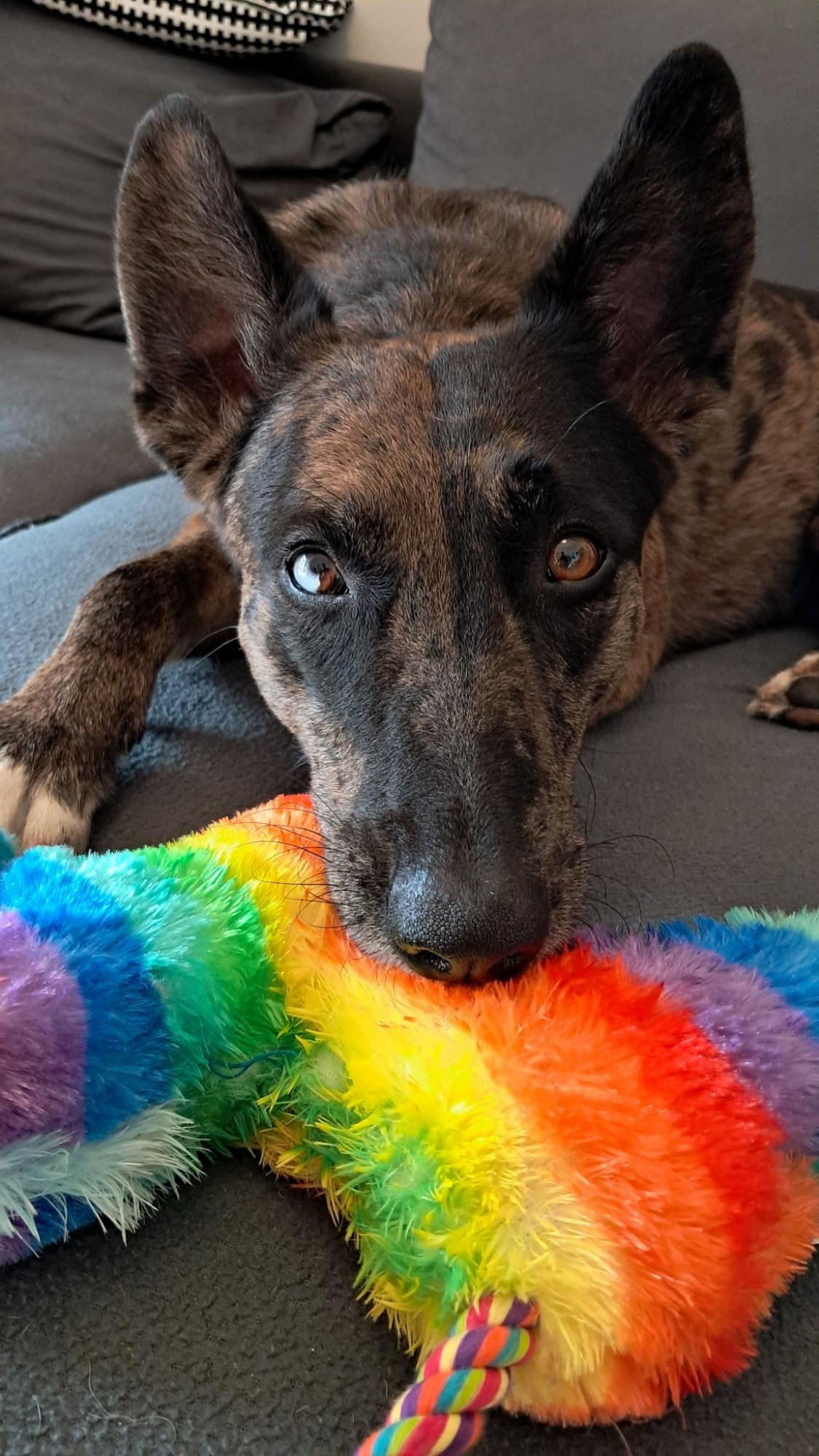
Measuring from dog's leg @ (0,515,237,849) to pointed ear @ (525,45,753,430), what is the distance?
79cm

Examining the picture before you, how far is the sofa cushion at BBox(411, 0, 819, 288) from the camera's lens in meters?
2.59

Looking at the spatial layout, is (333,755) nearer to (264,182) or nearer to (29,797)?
(29,797)

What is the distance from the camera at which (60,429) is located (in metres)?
2.86

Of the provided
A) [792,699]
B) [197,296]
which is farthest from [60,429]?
[792,699]

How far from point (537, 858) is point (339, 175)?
3.72m

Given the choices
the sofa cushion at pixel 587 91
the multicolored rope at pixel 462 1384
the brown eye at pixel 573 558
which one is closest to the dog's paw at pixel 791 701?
the brown eye at pixel 573 558

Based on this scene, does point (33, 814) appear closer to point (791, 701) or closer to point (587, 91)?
point (791, 701)

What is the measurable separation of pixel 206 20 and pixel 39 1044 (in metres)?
4.13

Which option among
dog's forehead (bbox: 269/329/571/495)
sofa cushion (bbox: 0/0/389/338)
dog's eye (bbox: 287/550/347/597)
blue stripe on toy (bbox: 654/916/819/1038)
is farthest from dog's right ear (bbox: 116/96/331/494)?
sofa cushion (bbox: 0/0/389/338)

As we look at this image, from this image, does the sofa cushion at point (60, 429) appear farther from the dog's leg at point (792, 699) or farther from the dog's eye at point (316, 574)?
the dog's leg at point (792, 699)

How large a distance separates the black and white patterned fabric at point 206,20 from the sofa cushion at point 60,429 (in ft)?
4.15

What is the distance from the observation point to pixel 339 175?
3980 mm

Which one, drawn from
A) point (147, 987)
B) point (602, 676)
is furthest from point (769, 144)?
point (147, 987)

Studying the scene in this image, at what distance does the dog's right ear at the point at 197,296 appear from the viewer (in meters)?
Result: 1.55
